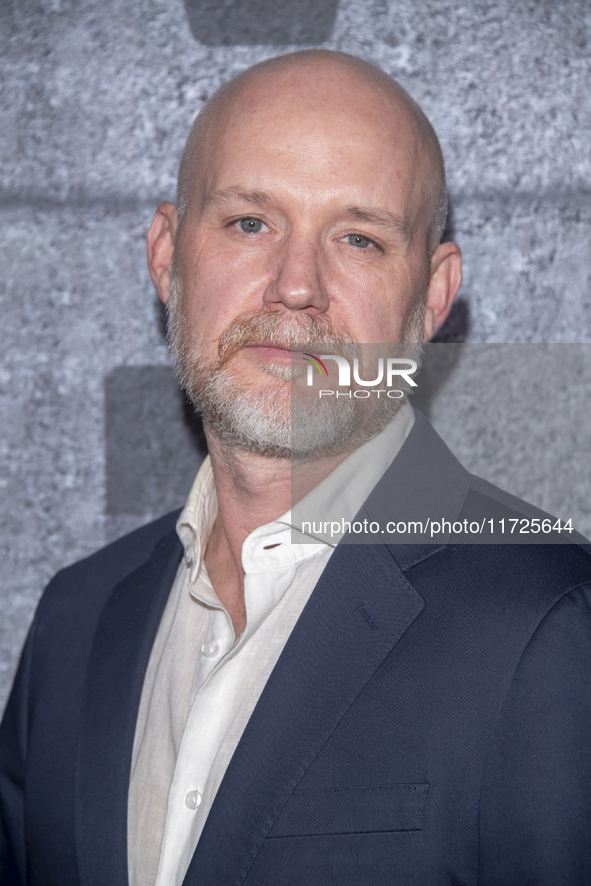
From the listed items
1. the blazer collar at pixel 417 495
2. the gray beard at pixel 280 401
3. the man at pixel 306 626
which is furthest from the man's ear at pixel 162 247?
the blazer collar at pixel 417 495

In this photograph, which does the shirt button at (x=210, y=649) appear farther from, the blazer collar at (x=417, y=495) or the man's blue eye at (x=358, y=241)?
the man's blue eye at (x=358, y=241)

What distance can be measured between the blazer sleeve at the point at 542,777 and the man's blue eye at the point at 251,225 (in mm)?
722

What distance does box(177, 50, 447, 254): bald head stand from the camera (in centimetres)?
121

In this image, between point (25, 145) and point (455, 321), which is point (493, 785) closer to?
point (455, 321)

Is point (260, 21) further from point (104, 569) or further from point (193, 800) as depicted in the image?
point (193, 800)

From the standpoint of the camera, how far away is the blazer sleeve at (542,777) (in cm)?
96

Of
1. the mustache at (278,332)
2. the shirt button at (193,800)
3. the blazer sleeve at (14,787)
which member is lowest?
the blazer sleeve at (14,787)

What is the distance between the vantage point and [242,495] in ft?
4.42

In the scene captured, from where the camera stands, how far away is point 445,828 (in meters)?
0.99

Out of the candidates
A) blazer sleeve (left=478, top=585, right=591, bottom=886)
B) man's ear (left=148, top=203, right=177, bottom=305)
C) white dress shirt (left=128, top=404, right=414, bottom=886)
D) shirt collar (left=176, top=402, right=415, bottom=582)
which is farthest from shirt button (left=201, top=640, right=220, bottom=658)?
man's ear (left=148, top=203, right=177, bottom=305)

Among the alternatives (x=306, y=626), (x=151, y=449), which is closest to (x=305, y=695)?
(x=306, y=626)

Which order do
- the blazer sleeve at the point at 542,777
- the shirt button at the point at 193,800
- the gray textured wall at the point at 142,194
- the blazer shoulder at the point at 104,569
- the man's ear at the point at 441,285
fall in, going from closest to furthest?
the blazer sleeve at the point at 542,777
the shirt button at the point at 193,800
the man's ear at the point at 441,285
the blazer shoulder at the point at 104,569
the gray textured wall at the point at 142,194

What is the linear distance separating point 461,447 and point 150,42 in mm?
1120

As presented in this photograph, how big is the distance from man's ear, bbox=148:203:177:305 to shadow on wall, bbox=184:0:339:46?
1.82 ft
